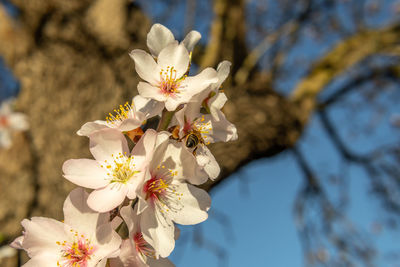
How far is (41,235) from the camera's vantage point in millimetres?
514

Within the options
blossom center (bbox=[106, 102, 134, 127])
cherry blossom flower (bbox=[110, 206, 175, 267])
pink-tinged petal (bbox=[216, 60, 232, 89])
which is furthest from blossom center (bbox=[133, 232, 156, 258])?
pink-tinged petal (bbox=[216, 60, 232, 89])

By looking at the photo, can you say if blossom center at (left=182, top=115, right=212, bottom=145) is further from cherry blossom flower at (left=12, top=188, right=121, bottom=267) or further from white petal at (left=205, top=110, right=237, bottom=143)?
cherry blossom flower at (left=12, top=188, right=121, bottom=267)

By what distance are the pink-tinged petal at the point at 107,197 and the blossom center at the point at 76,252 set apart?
0.28 ft

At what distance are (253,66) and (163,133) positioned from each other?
7.93ft

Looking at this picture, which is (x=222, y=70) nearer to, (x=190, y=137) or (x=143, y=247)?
(x=190, y=137)

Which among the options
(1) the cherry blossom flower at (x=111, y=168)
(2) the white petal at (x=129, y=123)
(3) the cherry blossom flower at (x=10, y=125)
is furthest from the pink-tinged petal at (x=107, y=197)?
(3) the cherry blossom flower at (x=10, y=125)

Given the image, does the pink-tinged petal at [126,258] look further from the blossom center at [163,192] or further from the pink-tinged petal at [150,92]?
the pink-tinged petal at [150,92]

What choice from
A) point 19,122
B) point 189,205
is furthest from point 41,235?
point 19,122

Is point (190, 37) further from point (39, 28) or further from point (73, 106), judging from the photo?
point (39, 28)

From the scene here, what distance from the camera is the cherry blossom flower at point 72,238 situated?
1.60 ft

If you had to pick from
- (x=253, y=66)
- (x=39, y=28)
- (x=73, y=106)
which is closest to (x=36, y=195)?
(x=73, y=106)

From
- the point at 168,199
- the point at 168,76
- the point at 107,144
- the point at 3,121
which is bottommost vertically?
the point at 168,199

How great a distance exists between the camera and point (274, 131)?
228 cm

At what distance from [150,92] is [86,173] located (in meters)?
0.18
